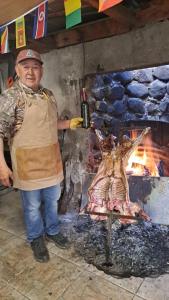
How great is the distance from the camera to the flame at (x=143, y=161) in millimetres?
2756

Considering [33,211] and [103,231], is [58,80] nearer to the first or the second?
[33,211]

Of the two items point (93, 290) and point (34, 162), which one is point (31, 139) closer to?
point (34, 162)

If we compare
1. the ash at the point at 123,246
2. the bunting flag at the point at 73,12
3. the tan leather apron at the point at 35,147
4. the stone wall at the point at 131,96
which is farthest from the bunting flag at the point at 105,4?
the ash at the point at 123,246

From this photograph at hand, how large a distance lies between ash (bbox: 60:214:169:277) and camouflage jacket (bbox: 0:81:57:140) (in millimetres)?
1267

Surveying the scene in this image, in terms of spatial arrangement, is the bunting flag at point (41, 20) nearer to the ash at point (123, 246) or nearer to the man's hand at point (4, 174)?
the man's hand at point (4, 174)

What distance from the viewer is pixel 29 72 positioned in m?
2.22

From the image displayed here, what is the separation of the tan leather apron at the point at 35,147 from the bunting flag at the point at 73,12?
0.70 metres

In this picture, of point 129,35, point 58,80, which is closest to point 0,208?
point 58,80

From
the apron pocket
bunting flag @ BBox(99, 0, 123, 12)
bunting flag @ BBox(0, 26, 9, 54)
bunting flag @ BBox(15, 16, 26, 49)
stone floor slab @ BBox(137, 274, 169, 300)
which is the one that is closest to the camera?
bunting flag @ BBox(99, 0, 123, 12)

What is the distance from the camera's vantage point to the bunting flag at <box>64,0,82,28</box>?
1885 mm

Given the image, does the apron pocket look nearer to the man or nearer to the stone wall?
the man

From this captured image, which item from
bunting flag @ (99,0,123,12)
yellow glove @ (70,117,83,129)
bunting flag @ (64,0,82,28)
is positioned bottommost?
yellow glove @ (70,117,83,129)

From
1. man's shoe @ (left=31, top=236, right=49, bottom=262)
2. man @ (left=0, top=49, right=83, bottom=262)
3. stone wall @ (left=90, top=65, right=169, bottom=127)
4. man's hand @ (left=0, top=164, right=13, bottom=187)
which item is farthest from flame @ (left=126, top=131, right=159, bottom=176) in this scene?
man's hand @ (left=0, top=164, right=13, bottom=187)

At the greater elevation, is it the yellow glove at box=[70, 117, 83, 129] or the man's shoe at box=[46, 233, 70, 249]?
the yellow glove at box=[70, 117, 83, 129]
